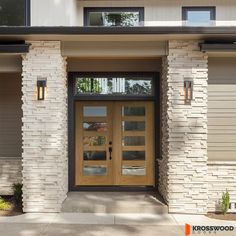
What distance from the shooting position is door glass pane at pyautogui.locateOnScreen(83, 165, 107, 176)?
977cm

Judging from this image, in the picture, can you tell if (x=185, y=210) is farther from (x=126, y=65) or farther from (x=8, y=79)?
(x=8, y=79)

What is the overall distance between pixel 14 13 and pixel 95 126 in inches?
144

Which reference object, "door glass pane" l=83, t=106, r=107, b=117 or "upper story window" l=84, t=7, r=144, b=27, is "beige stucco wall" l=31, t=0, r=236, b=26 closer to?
"upper story window" l=84, t=7, r=144, b=27

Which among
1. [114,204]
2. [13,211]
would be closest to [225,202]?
[114,204]

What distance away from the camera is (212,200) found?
8.25m

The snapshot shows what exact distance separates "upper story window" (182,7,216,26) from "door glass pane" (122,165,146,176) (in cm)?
443

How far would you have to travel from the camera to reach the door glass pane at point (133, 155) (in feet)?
32.1

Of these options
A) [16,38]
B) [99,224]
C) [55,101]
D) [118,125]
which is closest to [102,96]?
[118,125]

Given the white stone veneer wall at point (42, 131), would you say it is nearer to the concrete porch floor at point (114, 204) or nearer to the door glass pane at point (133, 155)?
the concrete porch floor at point (114, 204)

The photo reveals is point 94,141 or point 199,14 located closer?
point 94,141

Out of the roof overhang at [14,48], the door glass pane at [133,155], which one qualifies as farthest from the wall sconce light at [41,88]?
the door glass pane at [133,155]

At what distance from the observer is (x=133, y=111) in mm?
9836

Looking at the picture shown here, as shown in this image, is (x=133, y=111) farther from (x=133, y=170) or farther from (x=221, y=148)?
(x=221, y=148)

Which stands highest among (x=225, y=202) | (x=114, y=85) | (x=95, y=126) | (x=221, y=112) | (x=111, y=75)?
(x=111, y=75)
